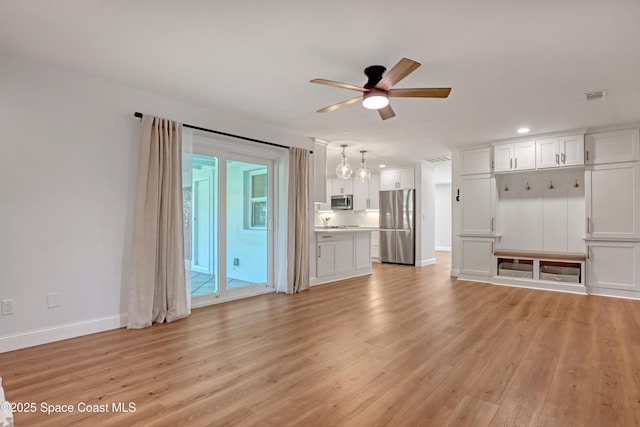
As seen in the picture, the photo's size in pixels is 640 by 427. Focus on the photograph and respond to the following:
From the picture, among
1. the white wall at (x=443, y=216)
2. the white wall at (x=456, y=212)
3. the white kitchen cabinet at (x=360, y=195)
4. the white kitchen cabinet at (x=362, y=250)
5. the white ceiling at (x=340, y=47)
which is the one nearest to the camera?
the white ceiling at (x=340, y=47)

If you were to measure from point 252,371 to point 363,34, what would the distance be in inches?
106

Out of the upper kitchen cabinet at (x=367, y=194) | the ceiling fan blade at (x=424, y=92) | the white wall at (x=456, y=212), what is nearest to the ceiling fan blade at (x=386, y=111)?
the ceiling fan blade at (x=424, y=92)

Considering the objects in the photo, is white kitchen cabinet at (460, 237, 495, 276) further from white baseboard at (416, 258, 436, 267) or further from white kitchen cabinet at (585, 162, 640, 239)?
white baseboard at (416, 258, 436, 267)

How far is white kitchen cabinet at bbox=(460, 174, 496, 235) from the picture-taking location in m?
5.98

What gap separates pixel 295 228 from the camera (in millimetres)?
5184

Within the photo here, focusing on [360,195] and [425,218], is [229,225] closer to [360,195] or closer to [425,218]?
[360,195]

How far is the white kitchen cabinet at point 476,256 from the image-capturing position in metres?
5.98

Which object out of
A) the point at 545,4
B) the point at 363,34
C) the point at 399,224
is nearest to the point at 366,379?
the point at 363,34

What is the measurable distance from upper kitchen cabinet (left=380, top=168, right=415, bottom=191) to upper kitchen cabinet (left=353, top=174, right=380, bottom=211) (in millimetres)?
221

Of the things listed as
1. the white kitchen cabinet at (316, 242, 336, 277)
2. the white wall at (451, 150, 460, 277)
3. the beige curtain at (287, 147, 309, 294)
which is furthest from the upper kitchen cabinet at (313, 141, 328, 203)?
the white wall at (451, 150, 460, 277)

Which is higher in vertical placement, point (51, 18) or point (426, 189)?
point (51, 18)

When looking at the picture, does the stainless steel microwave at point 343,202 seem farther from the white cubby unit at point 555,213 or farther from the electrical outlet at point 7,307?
the electrical outlet at point 7,307

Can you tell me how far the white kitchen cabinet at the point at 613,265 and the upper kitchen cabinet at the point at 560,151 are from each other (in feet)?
4.33

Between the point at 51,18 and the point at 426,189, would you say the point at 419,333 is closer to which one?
the point at 51,18
